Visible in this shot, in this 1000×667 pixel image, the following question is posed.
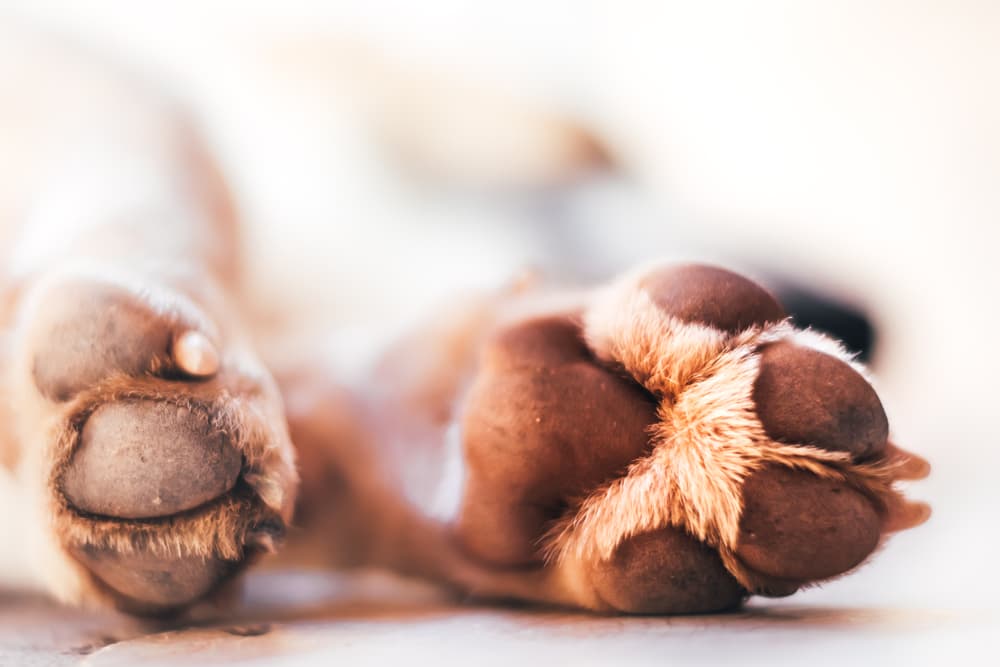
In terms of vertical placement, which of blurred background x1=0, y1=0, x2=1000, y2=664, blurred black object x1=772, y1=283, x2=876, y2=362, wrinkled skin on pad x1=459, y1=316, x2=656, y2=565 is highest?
blurred background x1=0, y1=0, x2=1000, y2=664

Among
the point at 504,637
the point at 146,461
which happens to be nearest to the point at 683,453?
the point at 504,637

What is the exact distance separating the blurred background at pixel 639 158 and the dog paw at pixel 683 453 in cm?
8

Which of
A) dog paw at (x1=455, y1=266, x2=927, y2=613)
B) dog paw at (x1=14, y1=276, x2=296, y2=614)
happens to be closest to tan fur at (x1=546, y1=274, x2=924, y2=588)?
dog paw at (x1=455, y1=266, x2=927, y2=613)

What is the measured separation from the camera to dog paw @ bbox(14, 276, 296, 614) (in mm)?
465

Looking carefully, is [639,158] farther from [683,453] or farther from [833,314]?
[683,453]

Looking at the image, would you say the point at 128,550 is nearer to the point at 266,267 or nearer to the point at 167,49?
the point at 266,267

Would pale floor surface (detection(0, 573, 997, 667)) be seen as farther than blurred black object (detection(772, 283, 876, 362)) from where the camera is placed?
No

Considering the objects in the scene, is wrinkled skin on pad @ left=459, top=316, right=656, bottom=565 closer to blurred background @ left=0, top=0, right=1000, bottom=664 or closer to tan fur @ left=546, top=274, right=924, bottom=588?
tan fur @ left=546, top=274, right=924, bottom=588

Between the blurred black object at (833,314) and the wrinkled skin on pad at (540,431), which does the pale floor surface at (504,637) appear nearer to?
the wrinkled skin on pad at (540,431)

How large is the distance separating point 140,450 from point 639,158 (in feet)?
2.74

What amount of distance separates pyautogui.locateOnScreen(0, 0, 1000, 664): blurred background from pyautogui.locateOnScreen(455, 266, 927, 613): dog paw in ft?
0.28

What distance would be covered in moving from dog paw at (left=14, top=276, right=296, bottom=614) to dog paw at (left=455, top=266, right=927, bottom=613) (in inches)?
5.3

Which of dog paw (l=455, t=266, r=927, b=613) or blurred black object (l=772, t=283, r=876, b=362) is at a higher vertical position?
blurred black object (l=772, t=283, r=876, b=362)

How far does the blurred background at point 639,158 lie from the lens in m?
0.81
